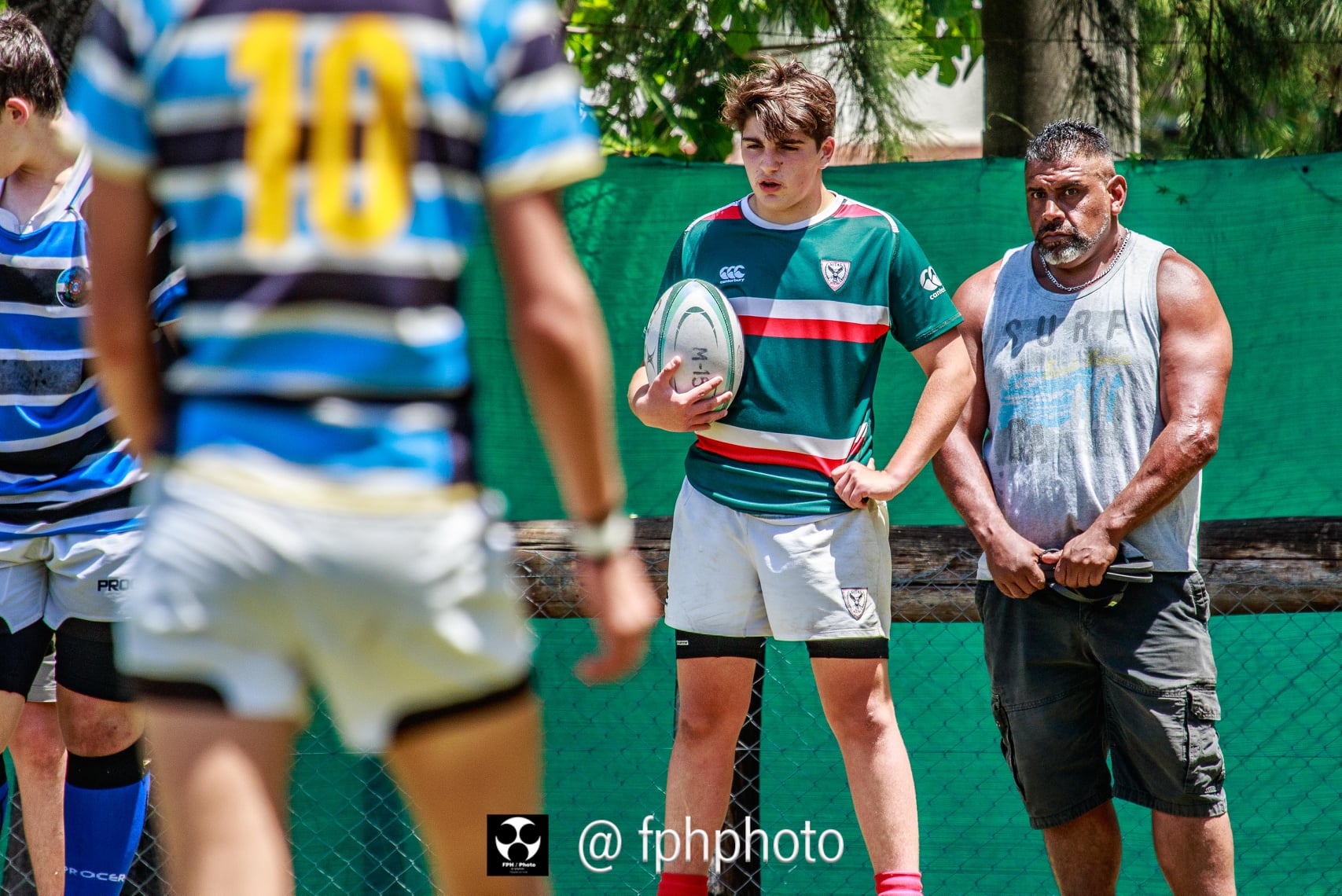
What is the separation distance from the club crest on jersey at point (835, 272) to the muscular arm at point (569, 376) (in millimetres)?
1810

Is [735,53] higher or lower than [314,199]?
higher

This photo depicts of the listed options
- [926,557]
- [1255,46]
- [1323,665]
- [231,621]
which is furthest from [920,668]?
[231,621]

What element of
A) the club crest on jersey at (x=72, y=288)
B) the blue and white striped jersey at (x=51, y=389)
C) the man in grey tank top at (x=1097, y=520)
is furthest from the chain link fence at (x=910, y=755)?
the club crest on jersey at (x=72, y=288)

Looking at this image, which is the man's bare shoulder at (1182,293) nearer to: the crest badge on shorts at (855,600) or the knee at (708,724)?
the crest badge on shorts at (855,600)

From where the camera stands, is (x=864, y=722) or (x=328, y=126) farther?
(x=864, y=722)

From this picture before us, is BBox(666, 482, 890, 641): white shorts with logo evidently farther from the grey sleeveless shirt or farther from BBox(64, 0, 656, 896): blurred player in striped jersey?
BBox(64, 0, 656, 896): blurred player in striped jersey

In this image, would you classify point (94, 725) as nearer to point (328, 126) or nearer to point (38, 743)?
point (38, 743)

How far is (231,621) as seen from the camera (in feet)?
4.69

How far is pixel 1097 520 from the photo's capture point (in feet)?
10.7

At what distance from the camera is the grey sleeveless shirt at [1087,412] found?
331 centimetres

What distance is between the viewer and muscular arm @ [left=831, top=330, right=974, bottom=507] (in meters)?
3.26

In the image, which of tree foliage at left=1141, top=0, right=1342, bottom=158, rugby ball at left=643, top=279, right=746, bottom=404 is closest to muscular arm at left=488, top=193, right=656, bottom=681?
rugby ball at left=643, top=279, right=746, bottom=404

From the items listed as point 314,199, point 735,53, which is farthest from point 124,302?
point 735,53

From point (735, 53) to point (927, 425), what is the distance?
2.04m
